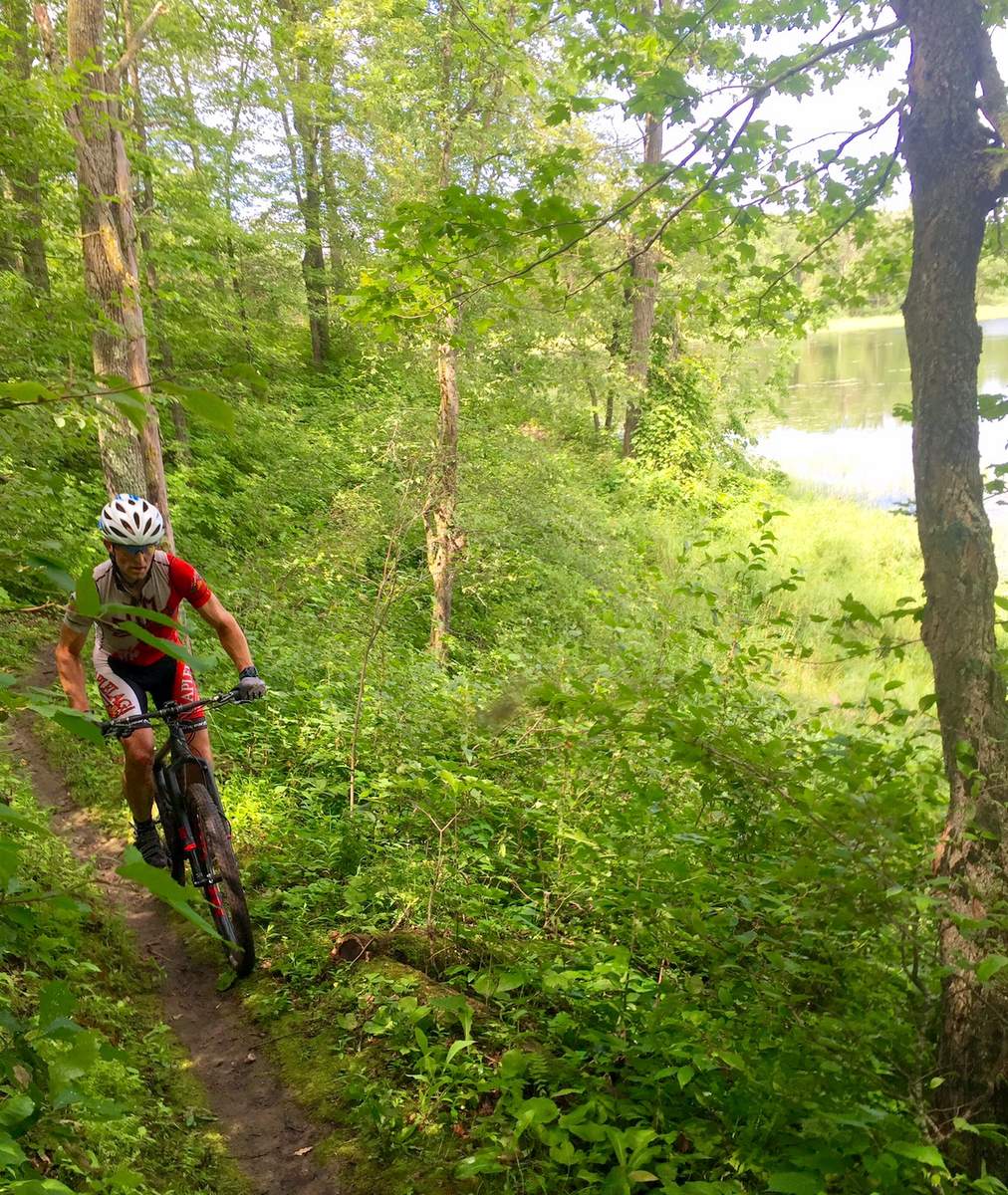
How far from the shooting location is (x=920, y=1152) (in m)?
2.12

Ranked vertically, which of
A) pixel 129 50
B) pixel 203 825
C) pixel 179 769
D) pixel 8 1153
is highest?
pixel 129 50

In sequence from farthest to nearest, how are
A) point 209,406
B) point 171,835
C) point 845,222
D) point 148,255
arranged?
point 148,255, point 171,835, point 845,222, point 209,406

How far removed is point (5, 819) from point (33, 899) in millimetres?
417

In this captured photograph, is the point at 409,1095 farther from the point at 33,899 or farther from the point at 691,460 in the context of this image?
the point at 691,460

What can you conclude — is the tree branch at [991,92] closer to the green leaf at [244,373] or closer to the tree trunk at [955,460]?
the tree trunk at [955,460]

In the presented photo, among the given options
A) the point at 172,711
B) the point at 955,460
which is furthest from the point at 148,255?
the point at 955,460

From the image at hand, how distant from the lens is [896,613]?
2.94m

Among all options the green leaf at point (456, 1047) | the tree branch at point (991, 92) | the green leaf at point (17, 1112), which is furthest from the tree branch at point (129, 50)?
the green leaf at point (17, 1112)

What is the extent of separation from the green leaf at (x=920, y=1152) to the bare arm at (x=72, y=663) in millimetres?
3544

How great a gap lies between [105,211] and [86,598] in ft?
23.5

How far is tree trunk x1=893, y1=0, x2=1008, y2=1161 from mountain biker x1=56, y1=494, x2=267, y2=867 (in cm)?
308

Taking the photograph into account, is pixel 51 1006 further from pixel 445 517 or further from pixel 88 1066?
pixel 445 517

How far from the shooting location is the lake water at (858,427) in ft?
68.6

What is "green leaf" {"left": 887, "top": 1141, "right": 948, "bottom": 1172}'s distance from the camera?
2.08m
